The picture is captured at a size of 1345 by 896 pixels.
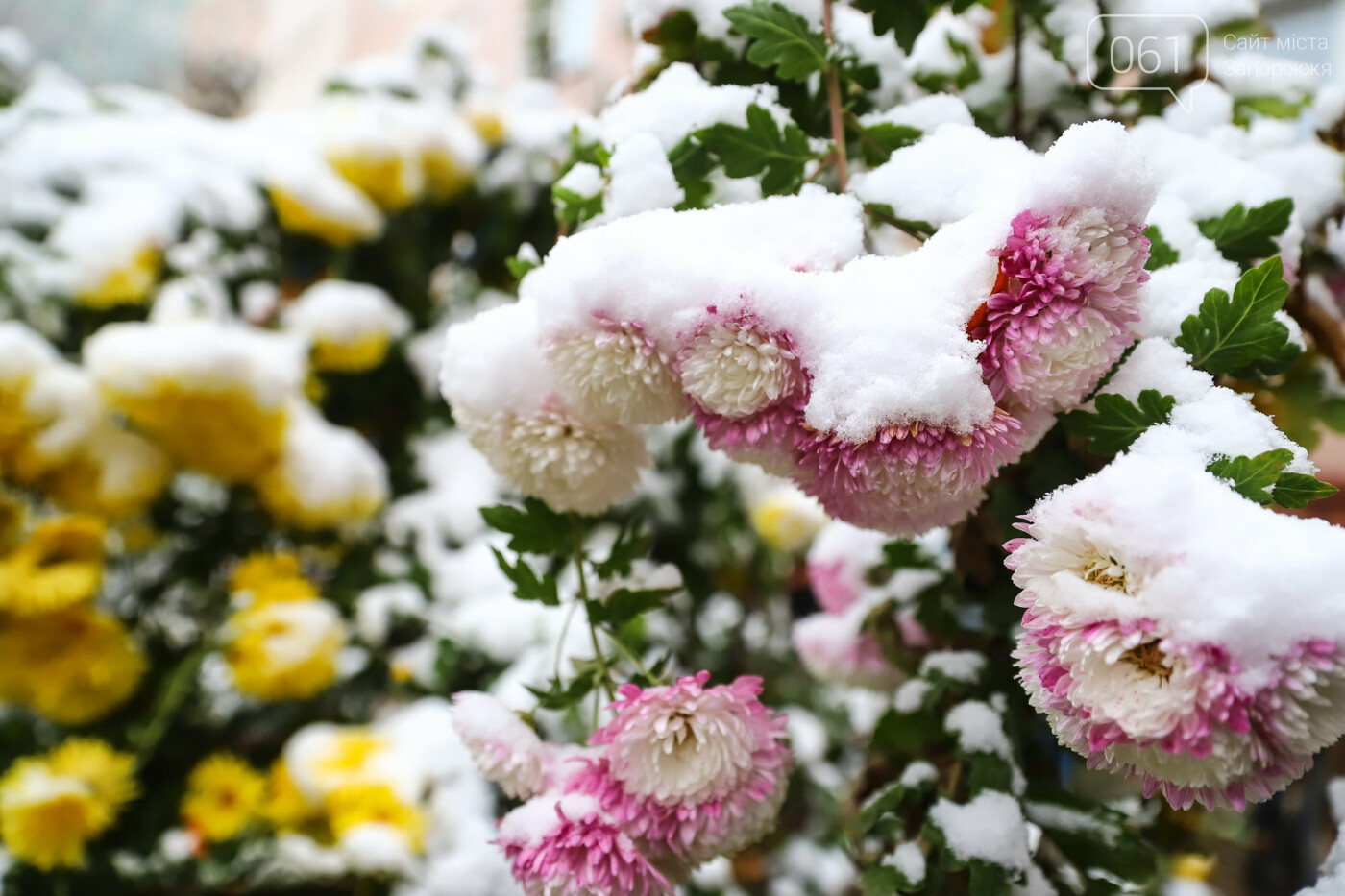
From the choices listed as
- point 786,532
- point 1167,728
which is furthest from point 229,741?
point 1167,728

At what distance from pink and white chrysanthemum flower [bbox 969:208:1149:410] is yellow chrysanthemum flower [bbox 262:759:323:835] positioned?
726mm

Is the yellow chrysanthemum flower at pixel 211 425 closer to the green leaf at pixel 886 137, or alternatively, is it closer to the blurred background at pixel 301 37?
the blurred background at pixel 301 37

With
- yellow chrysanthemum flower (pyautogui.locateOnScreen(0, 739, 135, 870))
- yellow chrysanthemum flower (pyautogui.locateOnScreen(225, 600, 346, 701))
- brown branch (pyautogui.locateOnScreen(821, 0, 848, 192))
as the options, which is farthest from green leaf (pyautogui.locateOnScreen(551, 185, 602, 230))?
yellow chrysanthemum flower (pyautogui.locateOnScreen(0, 739, 135, 870))

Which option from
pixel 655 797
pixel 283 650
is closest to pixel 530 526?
pixel 655 797

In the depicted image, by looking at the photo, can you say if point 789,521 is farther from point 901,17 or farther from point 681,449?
point 901,17

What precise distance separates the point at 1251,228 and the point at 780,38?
0.72ft

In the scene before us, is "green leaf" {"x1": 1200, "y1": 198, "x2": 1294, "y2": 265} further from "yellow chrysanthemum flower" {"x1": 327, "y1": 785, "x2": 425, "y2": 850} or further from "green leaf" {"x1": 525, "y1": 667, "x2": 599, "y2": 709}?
"yellow chrysanthemum flower" {"x1": 327, "y1": 785, "x2": 425, "y2": 850}

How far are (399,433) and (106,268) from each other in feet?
1.24

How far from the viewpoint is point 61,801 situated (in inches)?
24.8

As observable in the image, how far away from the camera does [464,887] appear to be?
0.56 meters

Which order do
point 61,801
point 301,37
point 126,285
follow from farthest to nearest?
point 301,37, point 126,285, point 61,801

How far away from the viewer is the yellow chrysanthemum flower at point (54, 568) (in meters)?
0.62

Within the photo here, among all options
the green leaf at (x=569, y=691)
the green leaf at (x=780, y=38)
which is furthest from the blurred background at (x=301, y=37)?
the green leaf at (x=569, y=691)

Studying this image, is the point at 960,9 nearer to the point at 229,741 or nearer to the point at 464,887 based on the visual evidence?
the point at 464,887
